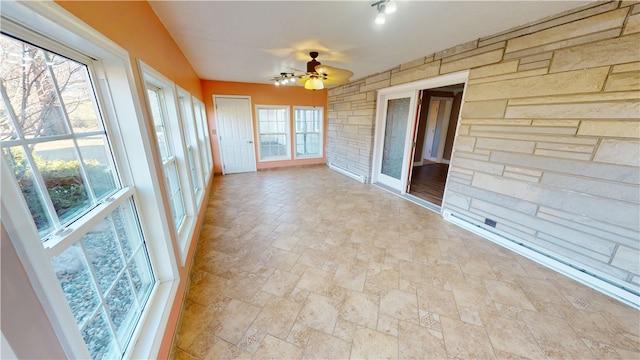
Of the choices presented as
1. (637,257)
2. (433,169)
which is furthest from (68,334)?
(433,169)

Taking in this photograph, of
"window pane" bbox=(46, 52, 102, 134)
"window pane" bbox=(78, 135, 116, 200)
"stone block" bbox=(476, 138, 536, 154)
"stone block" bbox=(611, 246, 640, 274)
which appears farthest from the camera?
"stone block" bbox=(476, 138, 536, 154)

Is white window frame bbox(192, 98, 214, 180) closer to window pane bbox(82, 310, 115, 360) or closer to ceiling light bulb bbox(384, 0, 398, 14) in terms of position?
window pane bbox(82, 310, 115, 360)

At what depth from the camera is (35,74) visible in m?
0.74

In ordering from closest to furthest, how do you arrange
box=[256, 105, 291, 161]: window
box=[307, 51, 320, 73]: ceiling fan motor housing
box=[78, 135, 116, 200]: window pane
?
1. box=[78, 135, 116, 200]: window pane
2. box=[307, 51, 320, 73]: ceiling fan motor housing
3. box=[256, 105, 291, 161]: window

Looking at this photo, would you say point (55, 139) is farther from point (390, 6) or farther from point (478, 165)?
point (478, 165)

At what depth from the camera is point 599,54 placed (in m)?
1.63

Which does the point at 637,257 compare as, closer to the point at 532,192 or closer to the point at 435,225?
the point at 532,192

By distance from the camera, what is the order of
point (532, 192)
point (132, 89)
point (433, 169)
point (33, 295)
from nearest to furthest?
1. point (33, 295)
2. point (132, 89)
3. point (532, 192)
4. point (433, 169)

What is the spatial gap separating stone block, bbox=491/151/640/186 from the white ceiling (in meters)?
1.27

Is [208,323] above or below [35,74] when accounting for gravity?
below

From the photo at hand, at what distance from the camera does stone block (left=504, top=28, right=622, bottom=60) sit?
62.2 inches

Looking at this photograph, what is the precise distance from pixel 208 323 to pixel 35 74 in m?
1.61

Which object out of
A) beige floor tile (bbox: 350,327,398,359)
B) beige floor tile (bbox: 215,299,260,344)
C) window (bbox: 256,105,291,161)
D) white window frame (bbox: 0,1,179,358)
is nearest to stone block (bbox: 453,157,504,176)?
beige floor tile (bbox: 350,327,398,359)

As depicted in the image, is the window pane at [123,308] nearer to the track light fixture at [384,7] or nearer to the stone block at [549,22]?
the track light fixture at [384,7]
